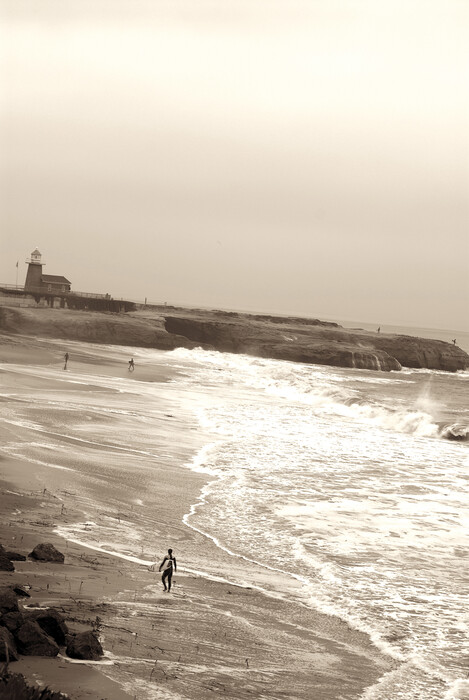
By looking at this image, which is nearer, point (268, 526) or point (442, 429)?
point (268, 526)

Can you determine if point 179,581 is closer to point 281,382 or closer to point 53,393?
point 53,393

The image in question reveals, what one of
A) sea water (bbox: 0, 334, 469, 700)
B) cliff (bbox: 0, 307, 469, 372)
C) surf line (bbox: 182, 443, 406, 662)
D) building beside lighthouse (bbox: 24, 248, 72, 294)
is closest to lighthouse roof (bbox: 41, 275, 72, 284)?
building beside lighthouse (bbox: 24, 248, 72, 294)

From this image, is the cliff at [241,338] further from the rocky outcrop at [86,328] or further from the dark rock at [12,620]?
the dark rock at [12,620]

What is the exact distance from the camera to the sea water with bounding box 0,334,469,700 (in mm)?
10703

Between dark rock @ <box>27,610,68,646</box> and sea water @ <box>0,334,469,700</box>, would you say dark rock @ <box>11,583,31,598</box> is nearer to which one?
dark rock @ <box>27,610,68,646</box>

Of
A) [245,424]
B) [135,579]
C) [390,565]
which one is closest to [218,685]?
[135,579]

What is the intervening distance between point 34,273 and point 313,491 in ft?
270

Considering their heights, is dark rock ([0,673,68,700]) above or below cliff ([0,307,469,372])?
below

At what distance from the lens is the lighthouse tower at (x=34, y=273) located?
95500 millimetres

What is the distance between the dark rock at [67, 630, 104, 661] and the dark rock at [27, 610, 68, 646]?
4.0 inches

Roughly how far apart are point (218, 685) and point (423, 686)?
7.15 feet

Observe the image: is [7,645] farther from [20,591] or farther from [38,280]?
[38,280]

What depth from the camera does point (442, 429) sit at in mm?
33438

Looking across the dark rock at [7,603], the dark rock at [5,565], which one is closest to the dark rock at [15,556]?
the dark rock at [5,565]
